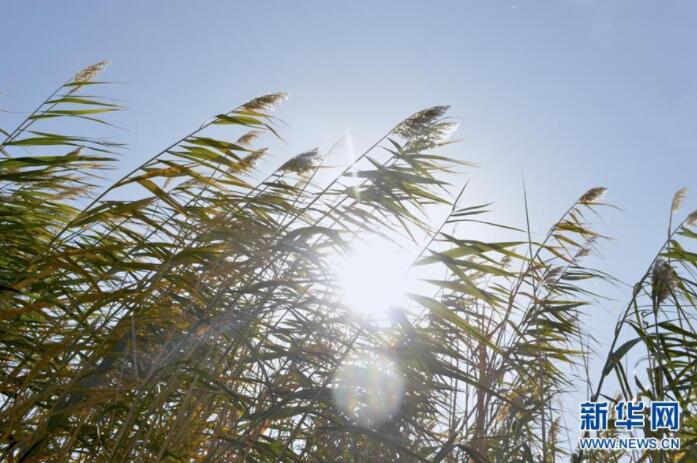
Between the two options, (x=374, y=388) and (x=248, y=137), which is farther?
(x=248, y=137)

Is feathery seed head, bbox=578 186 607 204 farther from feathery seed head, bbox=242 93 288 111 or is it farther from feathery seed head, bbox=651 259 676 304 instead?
feathery seed head, bbox=242 93 288 111

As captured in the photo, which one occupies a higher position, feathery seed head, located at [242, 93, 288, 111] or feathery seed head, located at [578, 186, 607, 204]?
feathery seed head, located at [578, 186, 607, 204]

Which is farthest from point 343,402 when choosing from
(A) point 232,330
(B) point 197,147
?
(B) point 197,147

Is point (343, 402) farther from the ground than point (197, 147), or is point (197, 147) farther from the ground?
point (197, 147)

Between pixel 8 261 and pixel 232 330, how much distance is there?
1258 mm

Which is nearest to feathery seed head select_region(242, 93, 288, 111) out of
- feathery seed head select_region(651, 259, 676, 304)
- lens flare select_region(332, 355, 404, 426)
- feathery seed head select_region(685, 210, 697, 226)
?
lens flare select_region(332, 355, 404, 426)

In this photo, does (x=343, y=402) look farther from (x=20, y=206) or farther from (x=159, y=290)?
(x=20, y=206)

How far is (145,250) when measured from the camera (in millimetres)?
2508

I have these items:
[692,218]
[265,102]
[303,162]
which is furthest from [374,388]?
[692,218]

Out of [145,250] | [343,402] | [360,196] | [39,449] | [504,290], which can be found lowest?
[39,449]

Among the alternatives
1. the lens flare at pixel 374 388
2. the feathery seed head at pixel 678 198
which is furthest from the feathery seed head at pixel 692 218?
the lens flare at pixel 374 388

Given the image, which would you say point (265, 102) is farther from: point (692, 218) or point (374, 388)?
point (692, 218)

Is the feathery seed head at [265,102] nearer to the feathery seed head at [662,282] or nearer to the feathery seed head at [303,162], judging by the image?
the feathery seed head at [303,162]

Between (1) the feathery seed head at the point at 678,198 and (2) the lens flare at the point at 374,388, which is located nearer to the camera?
(2) the lens flare at the point at 374,388
